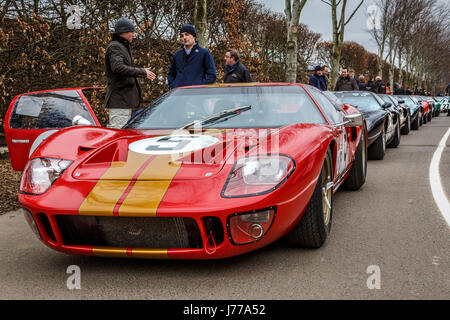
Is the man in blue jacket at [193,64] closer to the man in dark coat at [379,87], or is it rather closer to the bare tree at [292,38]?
the bare tree at [292,38]

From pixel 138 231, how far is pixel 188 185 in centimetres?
36

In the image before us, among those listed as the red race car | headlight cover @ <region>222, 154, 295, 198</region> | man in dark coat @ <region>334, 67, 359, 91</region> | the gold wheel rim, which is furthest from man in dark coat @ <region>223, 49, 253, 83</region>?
man in dark coat @ <region>334, 67, 359, 91</region>

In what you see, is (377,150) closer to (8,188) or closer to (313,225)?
(313,225)

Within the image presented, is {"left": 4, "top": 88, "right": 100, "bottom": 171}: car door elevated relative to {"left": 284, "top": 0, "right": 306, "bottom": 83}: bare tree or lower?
lower

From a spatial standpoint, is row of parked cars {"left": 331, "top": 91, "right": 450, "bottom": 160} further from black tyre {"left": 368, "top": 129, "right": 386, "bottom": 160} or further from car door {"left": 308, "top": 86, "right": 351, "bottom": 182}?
car door {"left": 308, "top": 86, "right": 351, "bottom": 182}

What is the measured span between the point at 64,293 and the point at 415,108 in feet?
51.7

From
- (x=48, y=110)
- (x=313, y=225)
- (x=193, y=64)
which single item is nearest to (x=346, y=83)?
(x=193, y=64)

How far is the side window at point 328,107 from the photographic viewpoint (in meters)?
4.14

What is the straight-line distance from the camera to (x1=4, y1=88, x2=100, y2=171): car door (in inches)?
204

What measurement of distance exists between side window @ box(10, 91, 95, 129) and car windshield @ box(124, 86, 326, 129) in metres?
1.60

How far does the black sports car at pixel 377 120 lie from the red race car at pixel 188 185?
170 inches

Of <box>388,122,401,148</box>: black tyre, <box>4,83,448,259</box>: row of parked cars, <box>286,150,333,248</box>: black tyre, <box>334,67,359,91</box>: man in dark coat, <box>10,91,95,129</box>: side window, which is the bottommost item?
<box>388,122,401,148</box>: black tyre

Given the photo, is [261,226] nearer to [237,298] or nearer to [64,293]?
[237,298]

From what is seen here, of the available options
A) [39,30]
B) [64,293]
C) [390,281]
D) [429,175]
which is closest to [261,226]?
[390,281]
